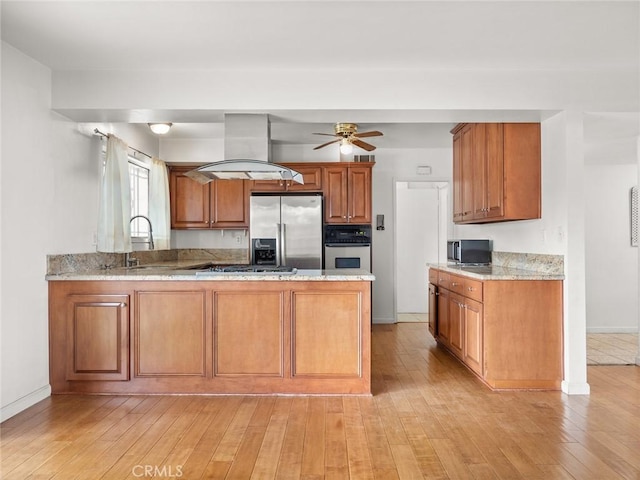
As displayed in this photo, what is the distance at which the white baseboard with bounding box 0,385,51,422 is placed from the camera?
118 inches

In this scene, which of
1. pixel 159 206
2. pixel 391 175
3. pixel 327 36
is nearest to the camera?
pixel 327 36

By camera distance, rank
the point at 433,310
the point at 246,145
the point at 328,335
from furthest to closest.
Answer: the point at 433,310 < the point at 246,145 < the point at 328,335

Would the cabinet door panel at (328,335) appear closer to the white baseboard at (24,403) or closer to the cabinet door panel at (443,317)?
the cabinet door panel at (443,317)

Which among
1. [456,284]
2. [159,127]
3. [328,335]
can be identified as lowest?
[328,335]

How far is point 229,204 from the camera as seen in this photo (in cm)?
618

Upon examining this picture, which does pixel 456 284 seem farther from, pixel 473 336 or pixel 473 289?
pixel 473 336

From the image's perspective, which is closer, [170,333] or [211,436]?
[211,436]

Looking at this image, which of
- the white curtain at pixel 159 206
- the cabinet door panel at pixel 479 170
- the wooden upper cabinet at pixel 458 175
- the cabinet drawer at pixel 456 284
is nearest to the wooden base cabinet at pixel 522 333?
the cabinet drawer at pixel 456 284

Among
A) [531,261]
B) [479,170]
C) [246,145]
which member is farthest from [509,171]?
[246,145]

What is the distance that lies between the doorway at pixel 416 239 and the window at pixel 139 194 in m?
3.75

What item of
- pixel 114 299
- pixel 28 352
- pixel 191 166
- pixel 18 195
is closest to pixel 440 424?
pixel 114 299

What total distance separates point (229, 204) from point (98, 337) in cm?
297

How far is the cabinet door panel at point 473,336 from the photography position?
3.72 m

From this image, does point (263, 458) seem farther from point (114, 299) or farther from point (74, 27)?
point (74, 27)
